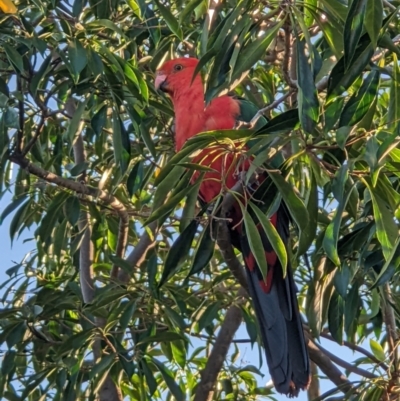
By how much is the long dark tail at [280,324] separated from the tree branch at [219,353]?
39 centimetres

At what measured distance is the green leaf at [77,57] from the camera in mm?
2027

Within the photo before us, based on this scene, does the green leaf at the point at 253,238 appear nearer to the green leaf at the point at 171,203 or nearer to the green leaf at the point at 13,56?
the green leaf at the point at 171,203

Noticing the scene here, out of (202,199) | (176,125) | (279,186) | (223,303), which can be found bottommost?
(279,186)

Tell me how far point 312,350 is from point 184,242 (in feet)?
3.05

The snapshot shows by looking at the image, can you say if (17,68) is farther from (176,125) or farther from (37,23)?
(176,125)

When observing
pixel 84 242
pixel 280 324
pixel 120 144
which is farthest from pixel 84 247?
pixel 280 324

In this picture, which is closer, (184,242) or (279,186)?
(279,186)

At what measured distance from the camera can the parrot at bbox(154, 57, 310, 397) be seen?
7.36 feet

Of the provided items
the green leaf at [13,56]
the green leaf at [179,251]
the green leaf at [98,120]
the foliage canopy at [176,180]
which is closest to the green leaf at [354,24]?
the foliage canopy at [176,180]

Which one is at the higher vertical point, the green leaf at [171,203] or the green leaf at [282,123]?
the green leaf at [282,123]

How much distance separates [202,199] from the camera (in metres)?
2.72

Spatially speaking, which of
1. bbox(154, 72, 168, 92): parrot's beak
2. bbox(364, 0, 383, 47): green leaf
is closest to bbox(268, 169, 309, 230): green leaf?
bbox(364, 0, 383, 47): green leaf

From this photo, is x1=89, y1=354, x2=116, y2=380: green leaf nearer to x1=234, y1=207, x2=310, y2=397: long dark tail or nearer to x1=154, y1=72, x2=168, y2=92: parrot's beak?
x1=234, y1=207, x2=310, y2=397: long dark tail

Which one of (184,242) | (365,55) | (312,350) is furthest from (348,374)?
(365,55)
